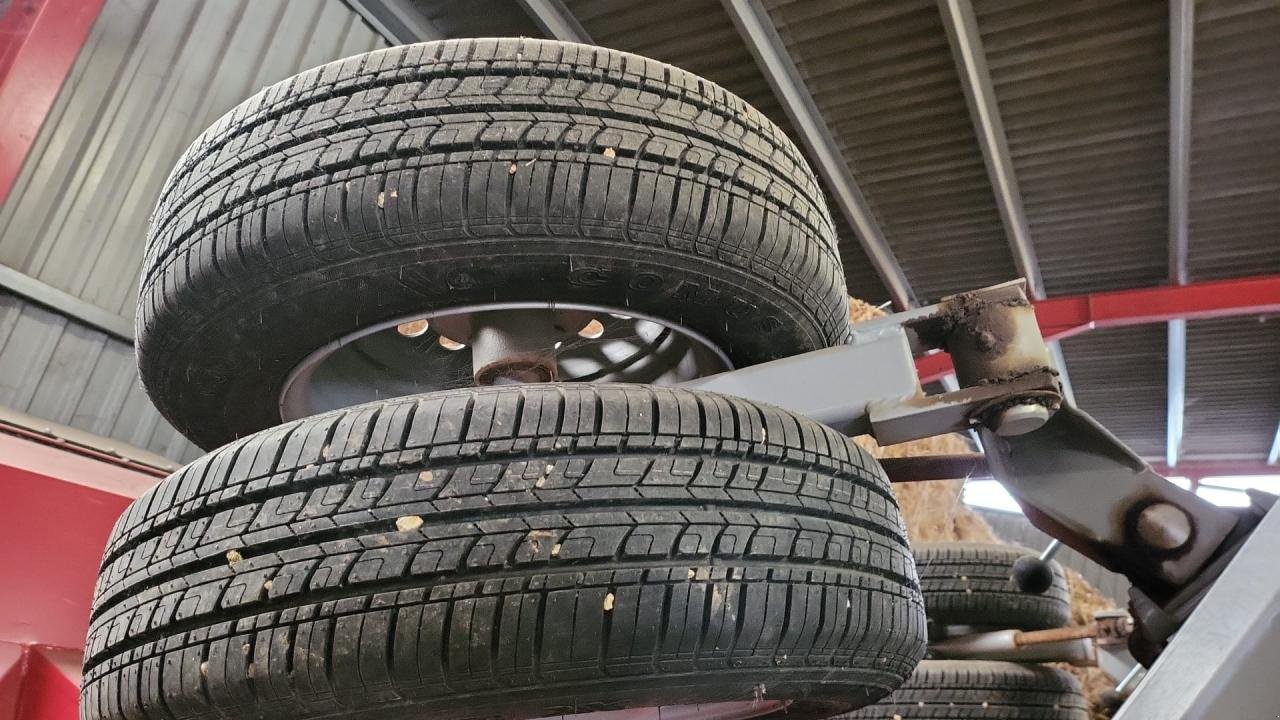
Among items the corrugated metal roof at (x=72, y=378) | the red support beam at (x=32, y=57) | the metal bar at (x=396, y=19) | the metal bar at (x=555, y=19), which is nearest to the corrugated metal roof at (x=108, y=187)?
the corrugated metal roof at (x=72, y=378)

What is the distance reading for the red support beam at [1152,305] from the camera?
779cm

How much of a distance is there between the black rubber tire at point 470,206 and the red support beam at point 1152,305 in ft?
23.3

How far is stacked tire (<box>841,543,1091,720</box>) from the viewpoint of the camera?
95.1 inches

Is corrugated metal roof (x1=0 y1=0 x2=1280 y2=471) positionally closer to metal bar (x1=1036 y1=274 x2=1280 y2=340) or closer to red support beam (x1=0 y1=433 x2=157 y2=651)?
metal bar (x1=1036 y1=274 x2=1280 y2=340)

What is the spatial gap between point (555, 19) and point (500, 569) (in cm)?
509

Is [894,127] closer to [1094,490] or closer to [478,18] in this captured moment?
[478,18]

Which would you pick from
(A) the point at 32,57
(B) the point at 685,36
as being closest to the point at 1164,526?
(A) the point at 32,57

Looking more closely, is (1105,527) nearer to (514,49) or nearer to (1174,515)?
(1174,515)

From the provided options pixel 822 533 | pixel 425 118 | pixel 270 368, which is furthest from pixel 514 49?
pixel 822 533

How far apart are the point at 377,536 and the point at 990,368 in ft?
3.47

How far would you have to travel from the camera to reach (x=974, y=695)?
244cm

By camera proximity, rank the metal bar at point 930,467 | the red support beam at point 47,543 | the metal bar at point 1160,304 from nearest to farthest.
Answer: the metal bar at point 930,467
the red support beam at point 47,543
the metal bar at point 1160,304

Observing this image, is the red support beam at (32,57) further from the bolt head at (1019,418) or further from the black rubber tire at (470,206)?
the bolt head at (1019,418)

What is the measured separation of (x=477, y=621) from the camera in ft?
3.34
